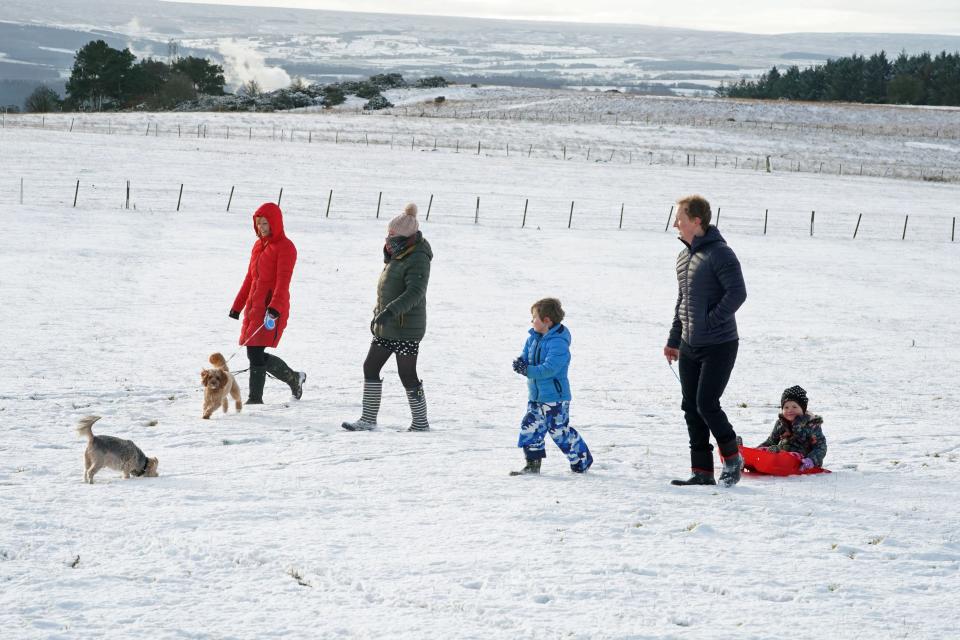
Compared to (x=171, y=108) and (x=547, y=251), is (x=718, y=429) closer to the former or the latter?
(x=547, y=251)

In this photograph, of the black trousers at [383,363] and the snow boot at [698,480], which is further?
the black trousers at [383,363]

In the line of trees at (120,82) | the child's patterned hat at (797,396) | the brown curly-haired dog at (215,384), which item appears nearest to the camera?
the child's patterned hat at (797,396)

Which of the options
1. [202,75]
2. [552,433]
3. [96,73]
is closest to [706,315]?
[552,433]

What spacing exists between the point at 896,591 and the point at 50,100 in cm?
10810

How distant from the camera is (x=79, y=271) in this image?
2192 centimetres

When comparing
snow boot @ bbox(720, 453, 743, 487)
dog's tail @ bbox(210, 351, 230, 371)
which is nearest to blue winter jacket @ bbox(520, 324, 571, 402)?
snow boot @ bbox(720, 453, 743, 487)

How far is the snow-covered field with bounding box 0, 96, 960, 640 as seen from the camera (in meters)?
5.37

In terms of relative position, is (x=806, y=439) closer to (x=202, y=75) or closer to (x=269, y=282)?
(x=269, y=282)

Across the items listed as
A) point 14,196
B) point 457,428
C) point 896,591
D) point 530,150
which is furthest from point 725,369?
point 530,150

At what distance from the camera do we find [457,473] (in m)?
7.98

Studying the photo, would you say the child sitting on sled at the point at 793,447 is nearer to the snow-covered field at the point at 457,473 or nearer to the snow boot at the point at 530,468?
the snow-covered field at the point at 457,473

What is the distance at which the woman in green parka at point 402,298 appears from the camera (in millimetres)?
8953

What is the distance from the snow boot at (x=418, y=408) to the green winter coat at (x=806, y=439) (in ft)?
10.6

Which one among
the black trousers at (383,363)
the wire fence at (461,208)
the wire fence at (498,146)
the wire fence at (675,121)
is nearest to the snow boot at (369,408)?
the black trousers at (383,363)
